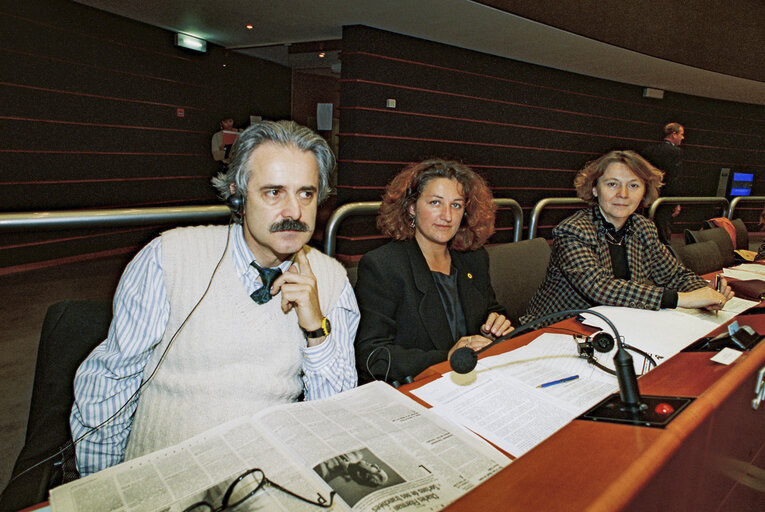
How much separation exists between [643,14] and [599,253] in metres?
4.35

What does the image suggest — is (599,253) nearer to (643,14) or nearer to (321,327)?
(321,327)

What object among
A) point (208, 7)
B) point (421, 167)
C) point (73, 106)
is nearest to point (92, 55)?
point (73, 106)

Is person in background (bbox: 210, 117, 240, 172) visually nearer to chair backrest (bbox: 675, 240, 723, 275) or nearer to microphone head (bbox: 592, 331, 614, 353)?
chair backrest (bbox: 675, 240, 723, 275)

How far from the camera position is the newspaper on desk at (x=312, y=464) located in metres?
0.69

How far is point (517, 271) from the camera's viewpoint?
236cm

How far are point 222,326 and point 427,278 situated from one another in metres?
0.87

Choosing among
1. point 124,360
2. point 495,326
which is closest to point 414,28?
point 495,326

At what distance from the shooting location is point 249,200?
126 cm

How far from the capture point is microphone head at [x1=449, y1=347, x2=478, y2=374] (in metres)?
1.09

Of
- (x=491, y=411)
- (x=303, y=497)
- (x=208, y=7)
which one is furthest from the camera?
(x=208, y=7)

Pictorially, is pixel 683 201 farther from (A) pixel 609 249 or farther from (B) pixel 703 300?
(B) pixel 703 300

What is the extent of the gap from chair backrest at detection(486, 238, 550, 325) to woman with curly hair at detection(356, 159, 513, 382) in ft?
0.61

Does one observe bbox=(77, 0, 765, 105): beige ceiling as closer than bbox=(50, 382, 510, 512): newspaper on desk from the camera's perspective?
No

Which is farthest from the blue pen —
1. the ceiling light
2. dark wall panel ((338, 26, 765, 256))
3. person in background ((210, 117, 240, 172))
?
the ceiling light
